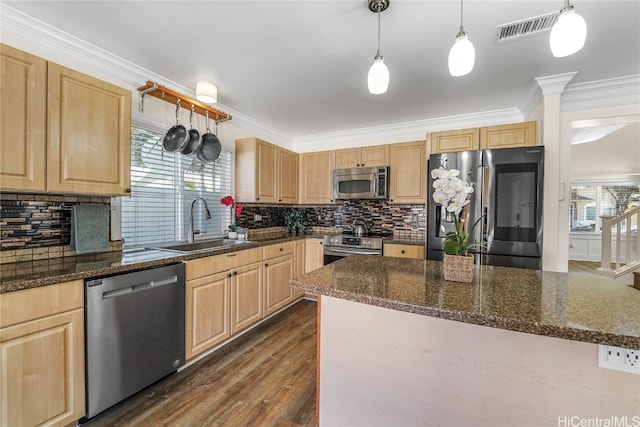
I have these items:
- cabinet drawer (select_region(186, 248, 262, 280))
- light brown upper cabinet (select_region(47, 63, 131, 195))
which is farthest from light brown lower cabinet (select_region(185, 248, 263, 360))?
light brown upper cabinet (select_region(47, 63, 131, 195))

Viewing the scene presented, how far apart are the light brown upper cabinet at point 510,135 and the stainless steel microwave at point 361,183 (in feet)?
3.75

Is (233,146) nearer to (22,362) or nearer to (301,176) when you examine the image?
(301,176)

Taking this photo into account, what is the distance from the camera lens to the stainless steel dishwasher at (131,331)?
1.49 metres

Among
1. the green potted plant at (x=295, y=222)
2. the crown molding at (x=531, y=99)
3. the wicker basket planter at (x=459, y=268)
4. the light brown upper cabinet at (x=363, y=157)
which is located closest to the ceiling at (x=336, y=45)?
the crown molding at (x=531, y=99)

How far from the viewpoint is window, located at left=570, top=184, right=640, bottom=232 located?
6.35 m

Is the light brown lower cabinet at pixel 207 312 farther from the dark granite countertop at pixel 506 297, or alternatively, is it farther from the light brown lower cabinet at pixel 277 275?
the dark granite countertop at pixel 506 297

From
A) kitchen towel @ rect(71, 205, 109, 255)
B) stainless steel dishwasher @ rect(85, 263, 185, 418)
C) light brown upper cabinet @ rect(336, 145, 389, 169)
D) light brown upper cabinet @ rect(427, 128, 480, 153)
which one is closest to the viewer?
stainless steel dishwasher @ rect(85, 263, 185, 418)

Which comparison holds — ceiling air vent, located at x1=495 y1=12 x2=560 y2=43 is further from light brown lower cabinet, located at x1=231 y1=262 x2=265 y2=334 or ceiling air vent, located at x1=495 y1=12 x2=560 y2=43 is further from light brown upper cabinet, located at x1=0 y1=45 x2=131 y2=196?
light brown lower cabinet, located at x1=231 y1=262 x2=265 y2=334

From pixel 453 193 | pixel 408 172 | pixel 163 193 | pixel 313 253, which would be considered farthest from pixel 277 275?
pixel 453 193

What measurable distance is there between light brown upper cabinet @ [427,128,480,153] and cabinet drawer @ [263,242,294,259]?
203 centimetres

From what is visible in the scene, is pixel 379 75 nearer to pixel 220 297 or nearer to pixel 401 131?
pixel 220 297

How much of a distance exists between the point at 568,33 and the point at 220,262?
97.8 inches

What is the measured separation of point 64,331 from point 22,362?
174 millimetres

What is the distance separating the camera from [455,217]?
1.21 metres
